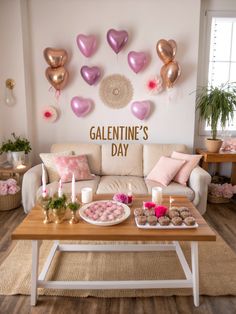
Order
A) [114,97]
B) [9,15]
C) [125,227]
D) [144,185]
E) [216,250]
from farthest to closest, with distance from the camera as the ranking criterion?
1. [114,97]
2. [9,15]
3. [144,185]
4. [216,250]
5. [125,227]

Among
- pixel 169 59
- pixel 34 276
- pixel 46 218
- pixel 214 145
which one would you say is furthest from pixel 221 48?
pixel 34 276

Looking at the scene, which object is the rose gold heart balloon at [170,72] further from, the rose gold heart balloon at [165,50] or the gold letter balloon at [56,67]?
the gold letter balloon at [56,67]

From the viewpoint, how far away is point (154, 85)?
3477 millimetres

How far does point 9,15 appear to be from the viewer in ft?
10.7

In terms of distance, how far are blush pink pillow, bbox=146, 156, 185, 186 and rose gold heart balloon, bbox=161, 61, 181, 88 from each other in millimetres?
967

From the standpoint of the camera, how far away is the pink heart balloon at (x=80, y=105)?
137 inches

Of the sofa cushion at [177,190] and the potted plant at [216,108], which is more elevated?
the potted plant at [216,108]

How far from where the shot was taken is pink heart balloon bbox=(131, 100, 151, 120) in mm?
3479

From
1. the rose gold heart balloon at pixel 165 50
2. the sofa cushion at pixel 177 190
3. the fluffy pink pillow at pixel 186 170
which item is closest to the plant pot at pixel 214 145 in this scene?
the fluffy pink pillow at pixel 186 170

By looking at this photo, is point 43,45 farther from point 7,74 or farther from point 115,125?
point 115,125

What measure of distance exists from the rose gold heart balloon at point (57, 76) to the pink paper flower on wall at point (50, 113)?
311mm

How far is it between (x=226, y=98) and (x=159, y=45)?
3.34 feet

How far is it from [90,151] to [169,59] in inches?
57.8

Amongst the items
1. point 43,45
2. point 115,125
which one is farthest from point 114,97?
point 43,45
